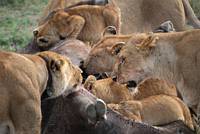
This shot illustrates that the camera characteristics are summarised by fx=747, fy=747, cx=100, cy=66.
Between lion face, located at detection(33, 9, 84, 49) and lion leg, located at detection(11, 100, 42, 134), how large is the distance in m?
2.70

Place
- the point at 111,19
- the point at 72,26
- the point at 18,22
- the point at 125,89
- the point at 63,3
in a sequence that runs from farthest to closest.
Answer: the point at 18,22, the point at 63,3, the point at 111,19, the point at 72,26, the point at 125,89

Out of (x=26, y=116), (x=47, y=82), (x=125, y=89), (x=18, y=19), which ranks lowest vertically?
(x=18, y=19)

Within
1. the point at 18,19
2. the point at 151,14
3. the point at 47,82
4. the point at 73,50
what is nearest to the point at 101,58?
the point at 73,50

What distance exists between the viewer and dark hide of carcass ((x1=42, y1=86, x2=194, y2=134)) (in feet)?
18.8

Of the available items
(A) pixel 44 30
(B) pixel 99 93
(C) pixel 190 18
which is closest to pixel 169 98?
(B) pixel 99 93

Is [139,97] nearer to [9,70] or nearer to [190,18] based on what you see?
[9,70]

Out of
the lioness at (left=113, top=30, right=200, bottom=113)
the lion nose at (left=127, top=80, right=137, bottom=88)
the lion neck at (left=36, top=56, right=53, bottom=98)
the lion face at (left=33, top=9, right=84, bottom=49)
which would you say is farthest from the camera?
the lion face at (left=33, top=9, right=84, bottom=49)

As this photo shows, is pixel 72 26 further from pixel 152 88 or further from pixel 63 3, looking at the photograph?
pixel 152 88

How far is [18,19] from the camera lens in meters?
13.0

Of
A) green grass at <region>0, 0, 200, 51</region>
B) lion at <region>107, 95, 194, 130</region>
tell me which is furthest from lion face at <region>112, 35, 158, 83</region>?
green grass at <region>0, 0, 200, 51</region>

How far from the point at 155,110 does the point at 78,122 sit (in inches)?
29.4

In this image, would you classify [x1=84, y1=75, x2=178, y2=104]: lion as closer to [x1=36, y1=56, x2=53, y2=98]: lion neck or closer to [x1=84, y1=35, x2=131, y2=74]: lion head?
[x1=84, y1=35, x2=131, y2=74]: lion head

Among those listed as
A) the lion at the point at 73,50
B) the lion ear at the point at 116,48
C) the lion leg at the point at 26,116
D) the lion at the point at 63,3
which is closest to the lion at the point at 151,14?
the lion at the point at 63,3

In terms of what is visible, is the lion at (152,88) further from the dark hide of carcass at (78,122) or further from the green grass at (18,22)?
the green grass at (18,22)
